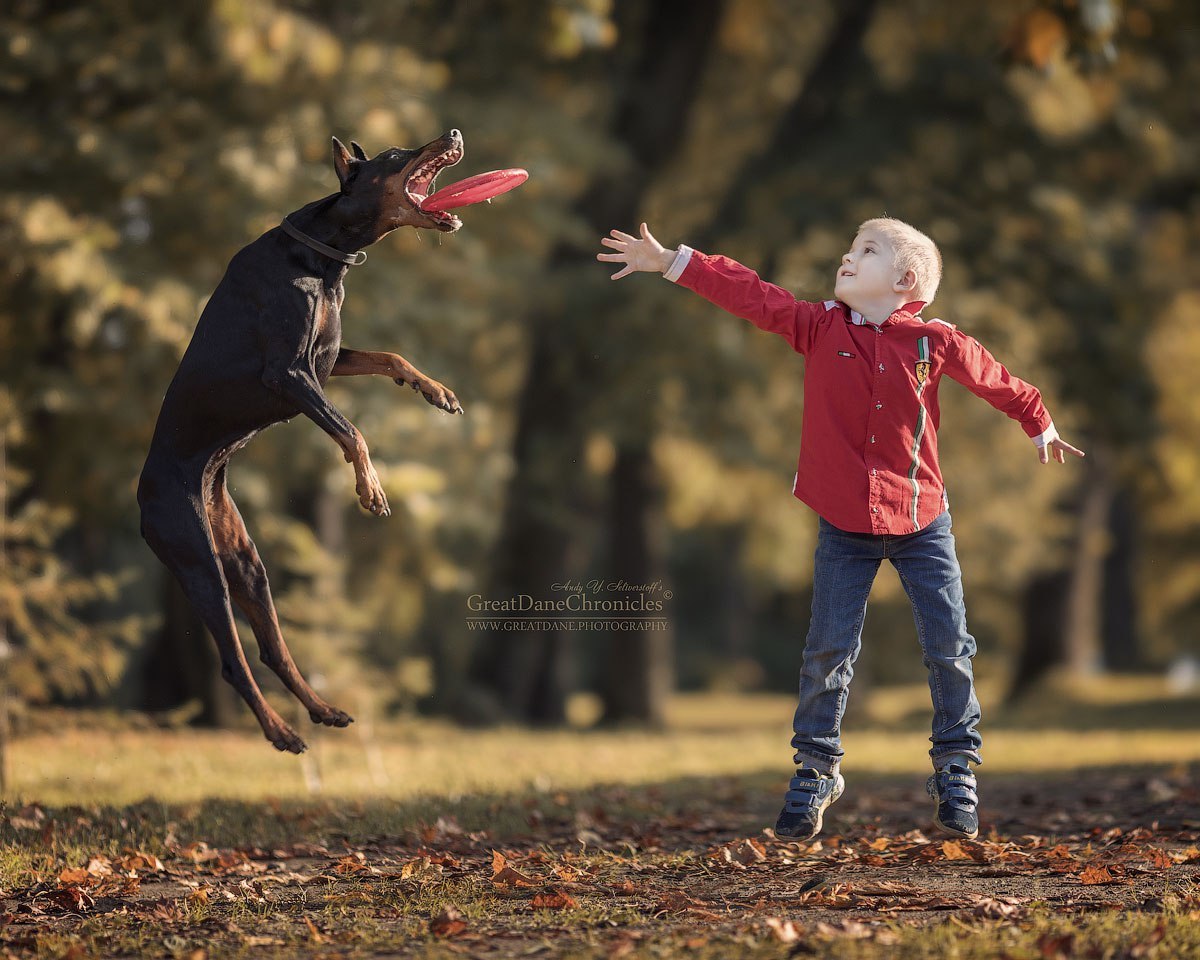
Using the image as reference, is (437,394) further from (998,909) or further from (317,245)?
(998,909)

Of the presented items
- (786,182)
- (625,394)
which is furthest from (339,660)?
(786,182)

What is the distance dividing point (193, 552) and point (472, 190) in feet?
4.66

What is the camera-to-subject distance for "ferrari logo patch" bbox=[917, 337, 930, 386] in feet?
16.7

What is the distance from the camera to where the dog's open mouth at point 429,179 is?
444 centimetres

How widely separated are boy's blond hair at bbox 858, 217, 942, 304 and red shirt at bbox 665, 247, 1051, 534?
0.13 meters

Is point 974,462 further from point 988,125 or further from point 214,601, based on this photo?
point 214,601

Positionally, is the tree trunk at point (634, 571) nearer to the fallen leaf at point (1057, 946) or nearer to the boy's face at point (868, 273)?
the boy's face at point (868, 273)

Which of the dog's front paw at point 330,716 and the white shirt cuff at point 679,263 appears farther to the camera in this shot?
the white shirt cuff at point 679,263

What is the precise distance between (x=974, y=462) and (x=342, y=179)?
56.5 ft

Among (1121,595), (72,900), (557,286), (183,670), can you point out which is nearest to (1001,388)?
(72,900)

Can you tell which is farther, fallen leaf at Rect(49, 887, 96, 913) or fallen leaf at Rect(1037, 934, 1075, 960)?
fallen leaf at Rect(49, 887, 96, 913)

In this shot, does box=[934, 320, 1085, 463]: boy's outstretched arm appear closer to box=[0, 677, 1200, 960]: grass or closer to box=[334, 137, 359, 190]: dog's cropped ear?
box=[0, 677, 1200, 960]: grass

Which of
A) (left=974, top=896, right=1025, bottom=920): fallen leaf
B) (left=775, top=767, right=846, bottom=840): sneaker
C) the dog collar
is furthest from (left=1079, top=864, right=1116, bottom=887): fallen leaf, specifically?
the dog collar

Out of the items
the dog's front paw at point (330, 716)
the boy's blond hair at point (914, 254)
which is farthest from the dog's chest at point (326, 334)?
the boy's blond hair at point (914, 254)
